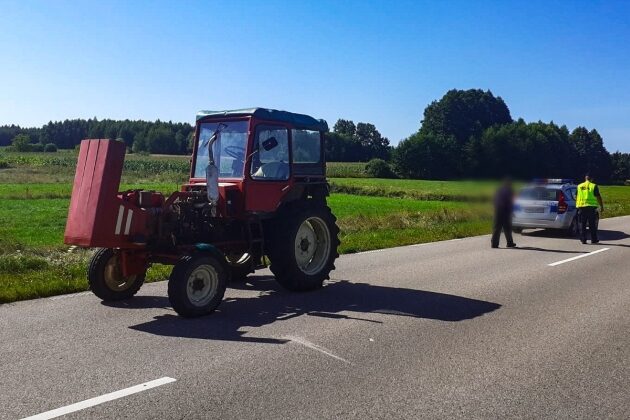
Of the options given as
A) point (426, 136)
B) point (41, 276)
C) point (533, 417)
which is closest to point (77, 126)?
point (426, 136)

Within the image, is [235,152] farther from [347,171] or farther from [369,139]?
[369,139]

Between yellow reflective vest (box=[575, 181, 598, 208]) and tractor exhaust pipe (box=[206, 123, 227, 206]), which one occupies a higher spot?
yellow reflective vest (box=[575, 181, 598, 208])

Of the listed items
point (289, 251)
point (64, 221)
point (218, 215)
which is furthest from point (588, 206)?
point (64, 221)

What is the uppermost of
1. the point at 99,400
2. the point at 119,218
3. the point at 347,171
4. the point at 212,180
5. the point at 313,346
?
the point at 347,171

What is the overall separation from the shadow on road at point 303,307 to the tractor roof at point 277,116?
8.00 feet

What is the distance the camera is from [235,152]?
820cm

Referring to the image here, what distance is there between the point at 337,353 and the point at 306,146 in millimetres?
4150

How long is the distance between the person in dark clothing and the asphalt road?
302cm

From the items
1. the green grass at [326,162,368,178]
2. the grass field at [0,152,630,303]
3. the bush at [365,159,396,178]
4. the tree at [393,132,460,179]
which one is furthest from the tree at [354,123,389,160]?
the tree at [393,132,460,179]

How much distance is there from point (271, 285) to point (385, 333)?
309cm

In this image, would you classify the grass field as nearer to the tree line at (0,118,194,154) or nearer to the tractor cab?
the tractor cab

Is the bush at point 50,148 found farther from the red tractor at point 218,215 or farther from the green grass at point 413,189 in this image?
the red tractor at point 218,215

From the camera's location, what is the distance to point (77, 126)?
3693 inches

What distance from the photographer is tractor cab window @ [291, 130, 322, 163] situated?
8.84 m
